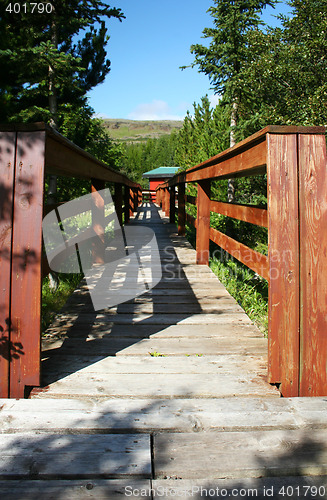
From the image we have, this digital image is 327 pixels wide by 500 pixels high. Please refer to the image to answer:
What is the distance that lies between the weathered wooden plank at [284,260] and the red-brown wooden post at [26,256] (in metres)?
1.11

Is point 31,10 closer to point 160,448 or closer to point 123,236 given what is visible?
point 123,236

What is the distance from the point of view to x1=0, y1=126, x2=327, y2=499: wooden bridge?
1320 mm

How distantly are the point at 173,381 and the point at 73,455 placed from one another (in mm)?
703

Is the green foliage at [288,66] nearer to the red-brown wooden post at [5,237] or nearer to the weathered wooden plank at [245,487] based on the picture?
the red-brown wooden post at [5,237]

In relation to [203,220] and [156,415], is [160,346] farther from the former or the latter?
[203,220]

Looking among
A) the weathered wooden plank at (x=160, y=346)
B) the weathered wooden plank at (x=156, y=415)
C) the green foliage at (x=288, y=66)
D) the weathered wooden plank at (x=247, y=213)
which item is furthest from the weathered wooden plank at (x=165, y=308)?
the green foliage at (x=288, y=66)

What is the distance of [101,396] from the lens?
71.5 inches

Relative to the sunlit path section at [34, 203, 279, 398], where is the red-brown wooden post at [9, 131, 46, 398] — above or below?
above

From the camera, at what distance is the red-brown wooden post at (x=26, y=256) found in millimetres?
1822

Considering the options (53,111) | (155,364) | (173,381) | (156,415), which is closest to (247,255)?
(155,364)

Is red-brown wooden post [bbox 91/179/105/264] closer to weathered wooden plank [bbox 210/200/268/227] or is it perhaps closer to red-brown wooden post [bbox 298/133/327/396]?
weathered wooden plank [bbox 210/200/268/227]

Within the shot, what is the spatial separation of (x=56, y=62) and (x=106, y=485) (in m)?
6.48

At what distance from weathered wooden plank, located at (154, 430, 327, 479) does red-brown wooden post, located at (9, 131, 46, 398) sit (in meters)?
0.77

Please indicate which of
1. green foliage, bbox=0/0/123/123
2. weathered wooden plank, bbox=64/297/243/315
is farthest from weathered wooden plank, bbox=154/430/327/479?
green foliage, bbox=0/0/123/123
